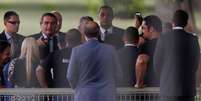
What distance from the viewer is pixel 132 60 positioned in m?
6.24

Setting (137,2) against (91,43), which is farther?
(137,2)

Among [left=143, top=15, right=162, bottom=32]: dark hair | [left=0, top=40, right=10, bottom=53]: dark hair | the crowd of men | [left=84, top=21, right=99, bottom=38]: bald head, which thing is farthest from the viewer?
[left=0, top=40, right=10, bottom=53]: dark hair

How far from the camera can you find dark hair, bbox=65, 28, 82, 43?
5.99 metres

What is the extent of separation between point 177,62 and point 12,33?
1.45 metres

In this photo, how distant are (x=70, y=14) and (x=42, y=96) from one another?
78cm

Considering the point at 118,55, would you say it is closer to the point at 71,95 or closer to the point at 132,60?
the point at 132,60

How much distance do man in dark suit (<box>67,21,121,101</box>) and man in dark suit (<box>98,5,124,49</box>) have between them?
1.49 ft

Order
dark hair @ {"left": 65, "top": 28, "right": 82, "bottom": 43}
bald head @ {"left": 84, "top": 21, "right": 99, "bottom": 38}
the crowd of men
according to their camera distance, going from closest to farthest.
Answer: bald head @ {"left": 84, "top": 21, "right": 99, "bottom": 38}, the crowd of men, dark hair @ {"left": 65, "top": 28, "right": 82, "bottom": 43}

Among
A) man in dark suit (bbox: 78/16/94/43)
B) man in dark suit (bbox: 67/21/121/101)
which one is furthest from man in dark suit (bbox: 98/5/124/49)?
man in dark suit (bbox: 67/21/121/101)

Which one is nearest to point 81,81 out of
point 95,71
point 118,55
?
point 95,71

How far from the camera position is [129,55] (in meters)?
6.21

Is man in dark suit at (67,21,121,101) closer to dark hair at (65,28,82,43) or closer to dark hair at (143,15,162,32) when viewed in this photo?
dark hair at (65,28,82,43)

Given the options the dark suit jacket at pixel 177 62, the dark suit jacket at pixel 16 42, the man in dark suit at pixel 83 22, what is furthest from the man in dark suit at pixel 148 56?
the dark suit jacket at pixel 16 42

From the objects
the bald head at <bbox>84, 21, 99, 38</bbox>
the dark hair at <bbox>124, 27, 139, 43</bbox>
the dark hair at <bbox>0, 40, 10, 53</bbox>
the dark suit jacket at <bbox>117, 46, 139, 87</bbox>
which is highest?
the bald head at <bbox>84, 21, 99, 38</bbox>
